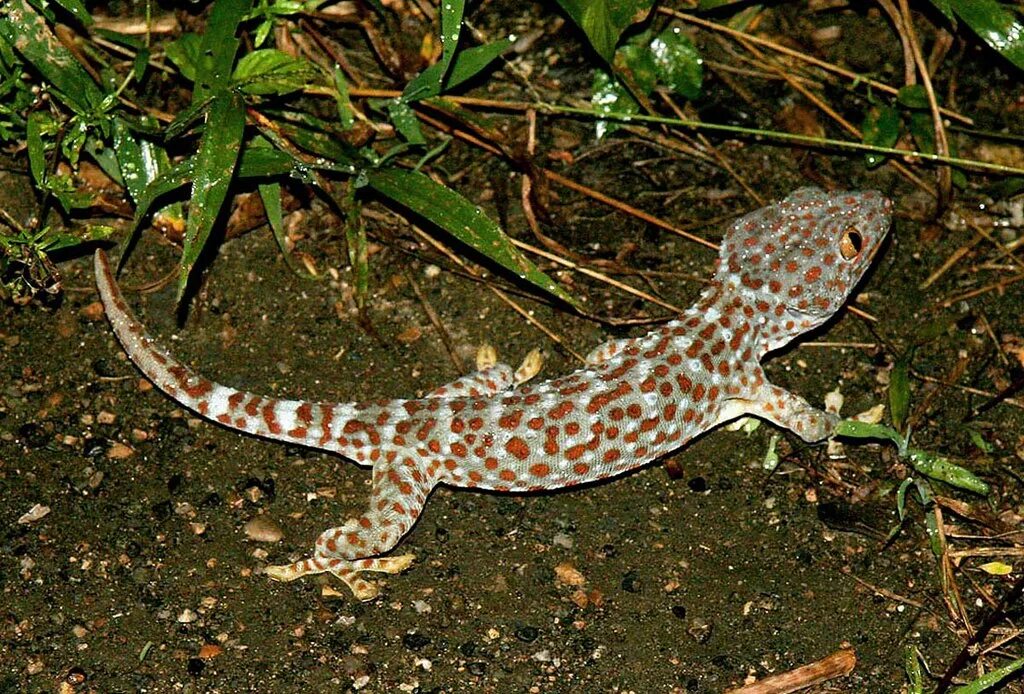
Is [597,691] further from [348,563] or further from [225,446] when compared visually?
[225,446]

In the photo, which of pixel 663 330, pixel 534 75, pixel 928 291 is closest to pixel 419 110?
pixel 534 75

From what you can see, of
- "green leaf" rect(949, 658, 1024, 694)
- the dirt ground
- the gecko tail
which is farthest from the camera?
the gecko tail

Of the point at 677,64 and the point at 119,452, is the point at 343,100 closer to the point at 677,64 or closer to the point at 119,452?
the point at 677,64

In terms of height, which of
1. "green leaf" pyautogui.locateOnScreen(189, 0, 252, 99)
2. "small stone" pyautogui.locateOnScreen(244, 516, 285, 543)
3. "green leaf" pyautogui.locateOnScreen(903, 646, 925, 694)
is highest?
"green leaf" pyautogui.locateOnScreen(189, 0, 252, 99)

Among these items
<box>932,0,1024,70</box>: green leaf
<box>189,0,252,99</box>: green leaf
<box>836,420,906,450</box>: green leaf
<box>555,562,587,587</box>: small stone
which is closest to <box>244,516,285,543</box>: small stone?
<box>555,562,587,587</box>: small stone

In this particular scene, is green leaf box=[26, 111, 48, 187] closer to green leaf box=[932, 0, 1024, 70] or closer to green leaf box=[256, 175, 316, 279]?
green leaf box=[256, 175, 316, 279]
